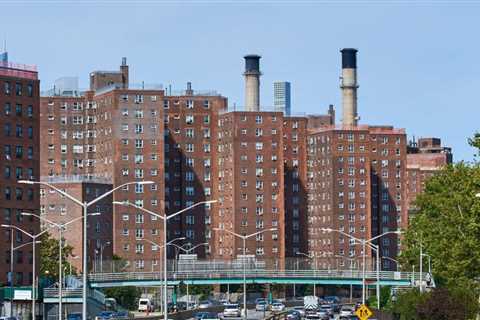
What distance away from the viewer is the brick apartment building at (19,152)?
562 feet

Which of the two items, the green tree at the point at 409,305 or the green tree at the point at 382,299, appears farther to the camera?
the green tree at the point at 382,299

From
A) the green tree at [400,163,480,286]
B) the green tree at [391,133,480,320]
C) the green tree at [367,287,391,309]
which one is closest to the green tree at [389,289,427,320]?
the green tree at [391,133,480,320]

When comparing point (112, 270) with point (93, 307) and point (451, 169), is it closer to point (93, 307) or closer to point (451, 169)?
point (93, 307)

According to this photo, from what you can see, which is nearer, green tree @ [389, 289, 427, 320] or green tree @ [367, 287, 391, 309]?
green tree @ [389, 289, 427, 320]

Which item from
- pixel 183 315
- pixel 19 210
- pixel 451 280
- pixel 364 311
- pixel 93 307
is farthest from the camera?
pixel 19 210

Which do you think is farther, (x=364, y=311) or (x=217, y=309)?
(x=217, y=309)

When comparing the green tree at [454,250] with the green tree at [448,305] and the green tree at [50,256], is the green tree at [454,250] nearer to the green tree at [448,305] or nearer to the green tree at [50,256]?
the green tree at [448,305]

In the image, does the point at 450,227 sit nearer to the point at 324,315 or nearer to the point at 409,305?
the point at 409,305

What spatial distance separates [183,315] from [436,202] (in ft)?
86.5

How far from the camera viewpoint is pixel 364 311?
80812mm

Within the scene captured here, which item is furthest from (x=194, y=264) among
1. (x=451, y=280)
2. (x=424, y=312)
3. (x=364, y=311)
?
(x=364, y=311)

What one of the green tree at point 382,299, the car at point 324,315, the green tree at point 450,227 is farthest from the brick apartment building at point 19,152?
the green tree at point 450,227

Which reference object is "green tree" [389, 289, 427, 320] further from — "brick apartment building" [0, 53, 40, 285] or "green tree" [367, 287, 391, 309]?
"brick apartment building" [0, 53, 40, 285]

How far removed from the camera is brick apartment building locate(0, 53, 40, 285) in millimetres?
171250
